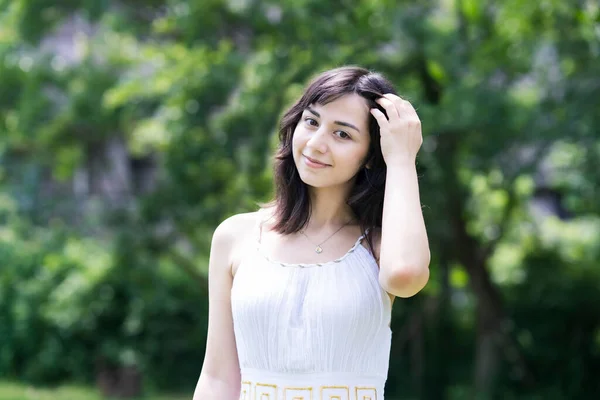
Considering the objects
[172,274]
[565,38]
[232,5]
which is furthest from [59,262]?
[565,38]

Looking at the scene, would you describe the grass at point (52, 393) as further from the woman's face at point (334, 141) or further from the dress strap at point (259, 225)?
the woman's face at point (334, 141)

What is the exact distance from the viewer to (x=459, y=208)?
7762 mm

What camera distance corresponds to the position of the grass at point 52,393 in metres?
8.95

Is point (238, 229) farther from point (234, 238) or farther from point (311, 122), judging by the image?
point (311, 122)

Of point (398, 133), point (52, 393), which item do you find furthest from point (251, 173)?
point (398, 133)

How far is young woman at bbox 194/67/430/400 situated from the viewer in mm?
1868

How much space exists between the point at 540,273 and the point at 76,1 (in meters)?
5.55

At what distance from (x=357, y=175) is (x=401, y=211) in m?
0.22

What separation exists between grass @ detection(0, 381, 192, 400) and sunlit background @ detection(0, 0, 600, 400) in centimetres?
5

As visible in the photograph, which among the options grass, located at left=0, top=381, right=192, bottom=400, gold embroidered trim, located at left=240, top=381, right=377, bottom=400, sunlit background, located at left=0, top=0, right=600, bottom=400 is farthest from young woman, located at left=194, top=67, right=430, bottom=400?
grass, located at left=0, top=381, right=192, bottom=400

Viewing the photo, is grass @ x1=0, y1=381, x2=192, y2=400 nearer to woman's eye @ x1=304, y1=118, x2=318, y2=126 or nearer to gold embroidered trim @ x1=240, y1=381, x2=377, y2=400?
gold embroidered trim @ x1=240, y1=381, x2=377, y2=400

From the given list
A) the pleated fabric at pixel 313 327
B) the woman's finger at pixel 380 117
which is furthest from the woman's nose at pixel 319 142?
the pleated fabric at pixel 313 327

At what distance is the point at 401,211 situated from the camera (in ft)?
6.12

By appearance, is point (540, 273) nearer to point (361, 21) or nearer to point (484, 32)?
point (484, 32)
